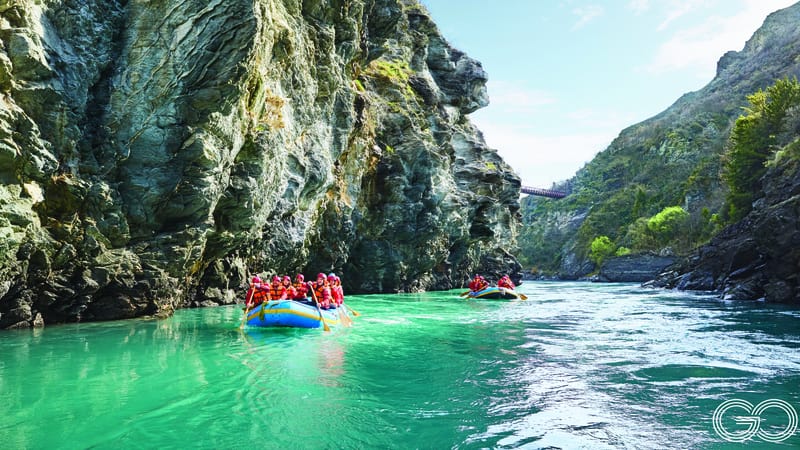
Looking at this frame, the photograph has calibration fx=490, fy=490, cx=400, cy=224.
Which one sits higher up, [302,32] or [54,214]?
[302,32]

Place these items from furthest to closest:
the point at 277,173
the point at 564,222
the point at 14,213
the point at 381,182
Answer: the point at 564,222, the point at 381,182, the point at 277,173, the point at 14,213

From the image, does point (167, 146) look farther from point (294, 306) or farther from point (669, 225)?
point (669, 225)

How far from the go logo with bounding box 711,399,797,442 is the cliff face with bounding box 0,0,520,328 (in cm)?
1449

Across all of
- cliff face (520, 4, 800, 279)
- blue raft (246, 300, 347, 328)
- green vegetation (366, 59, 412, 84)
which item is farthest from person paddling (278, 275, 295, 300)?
cliff face (520, 4, 800, 279)

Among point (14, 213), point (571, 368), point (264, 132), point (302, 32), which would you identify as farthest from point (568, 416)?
point (302, 32)

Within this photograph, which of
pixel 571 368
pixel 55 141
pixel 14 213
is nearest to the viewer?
pixel 571 368

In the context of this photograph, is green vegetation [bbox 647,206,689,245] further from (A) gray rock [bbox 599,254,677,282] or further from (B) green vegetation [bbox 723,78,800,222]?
(B) green vegetation [bbox 723,78,800,222]

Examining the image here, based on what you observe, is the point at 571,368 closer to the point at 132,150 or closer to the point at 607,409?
the point at 607,409

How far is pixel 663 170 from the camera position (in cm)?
9656

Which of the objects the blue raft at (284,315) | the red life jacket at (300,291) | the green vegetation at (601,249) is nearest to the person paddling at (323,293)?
A: the red life jacket at (300,291)

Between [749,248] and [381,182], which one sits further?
[381,182]

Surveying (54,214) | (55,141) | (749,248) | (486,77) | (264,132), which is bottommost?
(749,248)

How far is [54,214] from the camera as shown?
43.9ft

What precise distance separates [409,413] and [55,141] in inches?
479
